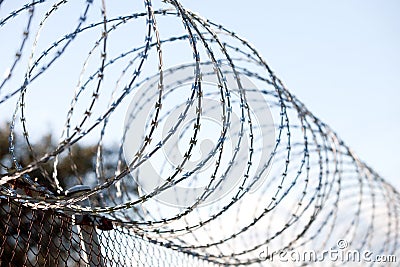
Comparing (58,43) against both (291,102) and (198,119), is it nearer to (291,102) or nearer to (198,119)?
(198,119)

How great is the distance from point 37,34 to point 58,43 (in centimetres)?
20

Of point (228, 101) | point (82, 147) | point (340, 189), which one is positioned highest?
point (82, 147)

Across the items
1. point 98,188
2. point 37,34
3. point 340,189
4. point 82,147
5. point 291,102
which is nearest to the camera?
point 98,188

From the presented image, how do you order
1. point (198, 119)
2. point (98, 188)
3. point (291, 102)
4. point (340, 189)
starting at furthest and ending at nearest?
1. point (340, 189)
2. point (291, 102)
3. point (198, 119)
4. point (98, 188)

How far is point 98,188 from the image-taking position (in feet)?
13.4

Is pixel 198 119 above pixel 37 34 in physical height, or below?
below

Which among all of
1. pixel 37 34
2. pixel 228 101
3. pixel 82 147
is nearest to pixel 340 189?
pixel 228 101

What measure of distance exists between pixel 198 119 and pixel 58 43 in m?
1.33

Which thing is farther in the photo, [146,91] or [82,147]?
[82,147]

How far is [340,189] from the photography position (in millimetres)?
6348

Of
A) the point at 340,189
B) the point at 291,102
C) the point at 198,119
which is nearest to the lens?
the point at 198,119

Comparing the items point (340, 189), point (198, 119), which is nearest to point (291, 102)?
point (340, 189)

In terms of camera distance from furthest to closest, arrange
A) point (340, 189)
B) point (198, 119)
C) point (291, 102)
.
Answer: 1. point (340, 189)
2. point (291, 102)
3. point (198, 119)

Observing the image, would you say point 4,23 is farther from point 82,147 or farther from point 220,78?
point 82,147
